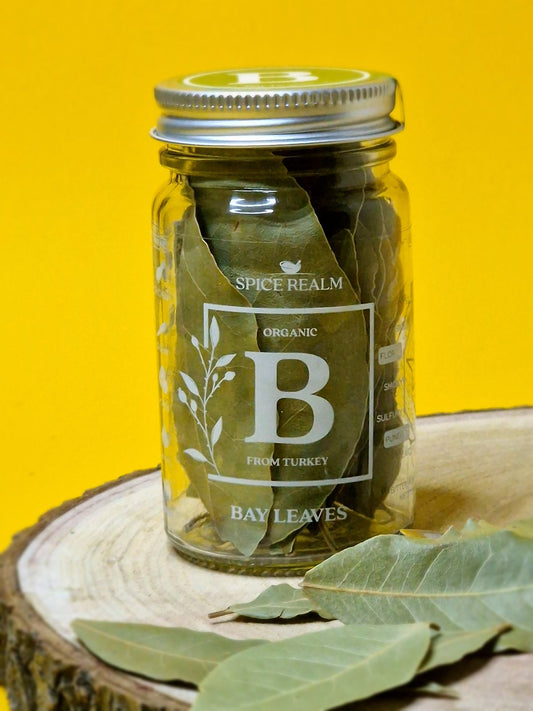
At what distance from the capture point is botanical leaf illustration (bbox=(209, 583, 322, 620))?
1180mm

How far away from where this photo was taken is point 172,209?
1.31 metres

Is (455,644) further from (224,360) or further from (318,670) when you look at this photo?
(224,360)

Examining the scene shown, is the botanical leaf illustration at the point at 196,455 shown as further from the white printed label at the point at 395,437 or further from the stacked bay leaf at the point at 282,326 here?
the white printed label at the point at 395,437

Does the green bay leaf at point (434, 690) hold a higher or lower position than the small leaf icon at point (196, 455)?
lower

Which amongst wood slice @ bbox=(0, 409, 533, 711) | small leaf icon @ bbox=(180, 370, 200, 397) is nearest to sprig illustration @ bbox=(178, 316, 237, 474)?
small leaf icon @ bbox=(180, 370, 200, 397)

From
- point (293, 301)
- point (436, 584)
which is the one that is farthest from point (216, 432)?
point (436, 584)

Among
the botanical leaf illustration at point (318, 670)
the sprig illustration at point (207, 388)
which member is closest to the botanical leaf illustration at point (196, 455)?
the sprig illustration at point (207, 388)

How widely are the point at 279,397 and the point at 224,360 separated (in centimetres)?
6

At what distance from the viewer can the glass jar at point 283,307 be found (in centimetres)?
122

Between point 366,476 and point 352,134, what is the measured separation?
311 millimetres

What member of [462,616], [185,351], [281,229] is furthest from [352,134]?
[462,616]

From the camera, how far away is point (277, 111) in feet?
3.91

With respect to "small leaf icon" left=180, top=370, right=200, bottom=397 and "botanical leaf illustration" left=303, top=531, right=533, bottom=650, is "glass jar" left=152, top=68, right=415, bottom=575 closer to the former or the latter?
"small leaf icon" left=180, top=370, right=200, bottom=397

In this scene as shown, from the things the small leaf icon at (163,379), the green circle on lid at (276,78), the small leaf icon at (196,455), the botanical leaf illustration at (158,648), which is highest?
the green circle on lid at (276,78)
